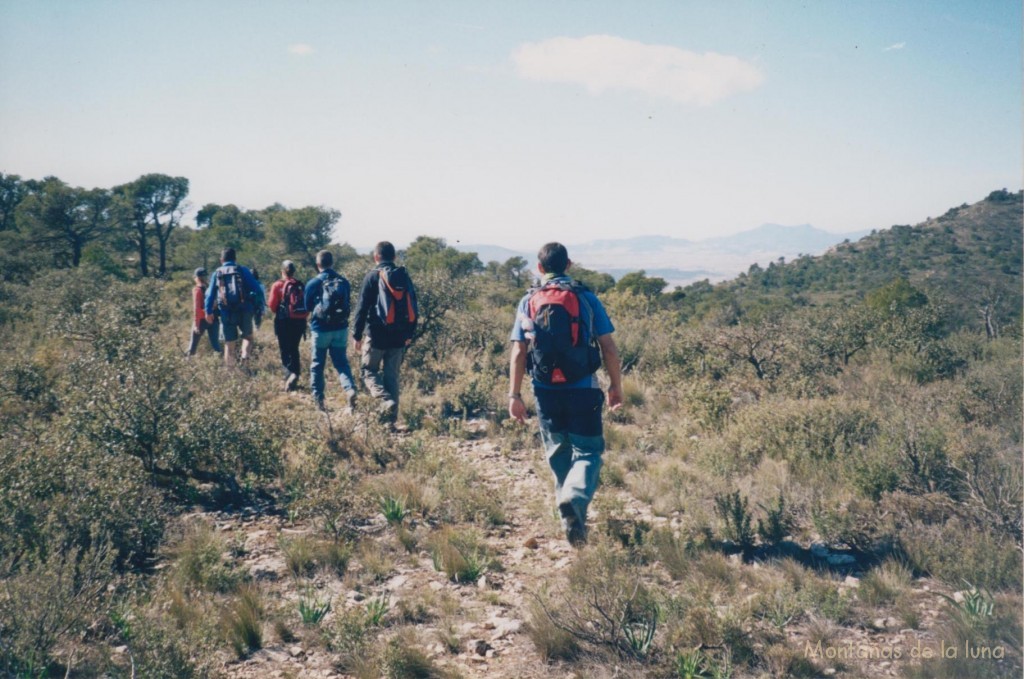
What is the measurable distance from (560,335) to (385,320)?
10.2ft

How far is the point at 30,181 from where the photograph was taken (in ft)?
127

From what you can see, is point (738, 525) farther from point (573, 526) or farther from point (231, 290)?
point (231, 290)

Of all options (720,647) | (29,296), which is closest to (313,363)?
(720,647)

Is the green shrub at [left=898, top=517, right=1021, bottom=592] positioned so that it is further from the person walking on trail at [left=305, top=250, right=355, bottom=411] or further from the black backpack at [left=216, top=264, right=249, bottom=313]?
the black backpack at [left=216, top=264, right=249, bottom=313]

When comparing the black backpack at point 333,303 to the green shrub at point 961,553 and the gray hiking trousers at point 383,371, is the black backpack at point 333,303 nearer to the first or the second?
the gray hiking trousers at point 383,371

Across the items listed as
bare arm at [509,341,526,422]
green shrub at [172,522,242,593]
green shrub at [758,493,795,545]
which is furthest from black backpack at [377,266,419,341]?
green shrub at [758,493,795,545]

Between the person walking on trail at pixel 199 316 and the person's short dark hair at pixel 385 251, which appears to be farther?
the person walking on trail at pixel 199 316

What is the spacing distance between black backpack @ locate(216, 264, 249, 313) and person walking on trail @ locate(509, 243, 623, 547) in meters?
5.69

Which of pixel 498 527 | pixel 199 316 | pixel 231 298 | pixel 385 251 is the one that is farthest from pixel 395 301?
pixel 199 316

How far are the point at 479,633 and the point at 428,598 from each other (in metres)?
0.40

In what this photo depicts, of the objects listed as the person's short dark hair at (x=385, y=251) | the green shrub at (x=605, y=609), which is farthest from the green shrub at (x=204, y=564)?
the person's short dark hair at (x=385, y=251)

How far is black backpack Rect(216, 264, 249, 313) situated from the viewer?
26.3ft

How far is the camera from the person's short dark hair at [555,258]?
3992mm

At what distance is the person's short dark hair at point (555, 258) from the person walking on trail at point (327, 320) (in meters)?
3.60
